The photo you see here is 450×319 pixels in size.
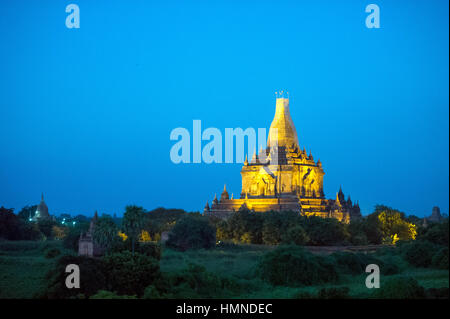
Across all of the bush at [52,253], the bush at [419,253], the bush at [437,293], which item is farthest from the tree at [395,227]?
the bush at [437,293]

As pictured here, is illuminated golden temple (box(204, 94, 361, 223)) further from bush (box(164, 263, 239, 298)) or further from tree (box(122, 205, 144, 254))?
bush (box(164, 263, 239, 298))

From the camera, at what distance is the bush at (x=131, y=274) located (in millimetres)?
39438

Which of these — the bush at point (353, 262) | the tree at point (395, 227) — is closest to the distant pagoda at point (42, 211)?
the tree at point (395, 227)

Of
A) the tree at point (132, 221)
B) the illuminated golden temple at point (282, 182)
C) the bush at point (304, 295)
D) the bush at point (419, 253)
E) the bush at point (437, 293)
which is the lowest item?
the bush at point (304, 295)

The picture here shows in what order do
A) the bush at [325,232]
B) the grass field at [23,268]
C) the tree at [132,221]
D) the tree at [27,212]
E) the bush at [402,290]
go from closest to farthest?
the bush at [402,290]
the grass field at [23,268]
the tree at [132,221]
the bush at [325,232]
the tree at [27,212]

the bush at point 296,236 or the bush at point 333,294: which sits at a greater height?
the bush at point 296,236

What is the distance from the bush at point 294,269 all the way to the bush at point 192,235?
40.9 ft

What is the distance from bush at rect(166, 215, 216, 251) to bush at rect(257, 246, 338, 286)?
12.5m

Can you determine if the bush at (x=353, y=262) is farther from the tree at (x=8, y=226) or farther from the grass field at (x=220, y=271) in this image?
the tree at (x=8, y=226)

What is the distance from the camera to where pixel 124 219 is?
51.1 metres

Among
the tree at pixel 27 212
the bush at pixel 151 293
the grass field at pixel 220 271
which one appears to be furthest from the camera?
the tree at pixel 27 212

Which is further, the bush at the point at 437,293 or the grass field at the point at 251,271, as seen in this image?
the grass field at the point at 251,271

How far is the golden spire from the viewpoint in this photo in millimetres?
81438

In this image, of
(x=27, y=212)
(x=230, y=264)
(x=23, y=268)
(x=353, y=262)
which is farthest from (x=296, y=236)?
(x=27, y=212)
